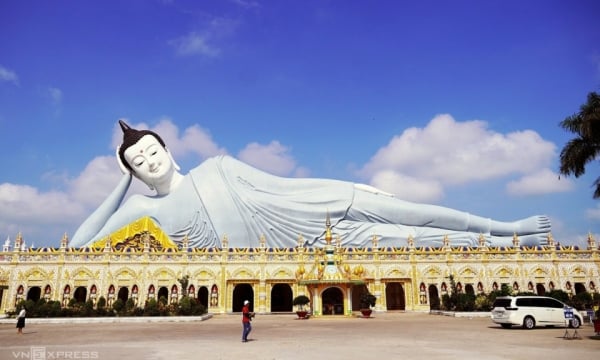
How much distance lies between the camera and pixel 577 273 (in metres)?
31.7

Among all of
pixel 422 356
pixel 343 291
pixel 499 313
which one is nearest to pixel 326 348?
pixel 422 356

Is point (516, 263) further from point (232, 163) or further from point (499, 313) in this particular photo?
point (232, 163)

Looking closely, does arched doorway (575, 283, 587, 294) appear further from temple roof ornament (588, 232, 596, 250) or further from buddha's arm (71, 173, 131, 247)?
buddha's arm (71, 173, 131, 247)

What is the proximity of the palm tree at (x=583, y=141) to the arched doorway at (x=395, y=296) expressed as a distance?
15656mm

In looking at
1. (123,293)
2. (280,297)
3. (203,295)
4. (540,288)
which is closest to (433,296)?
(540,288)

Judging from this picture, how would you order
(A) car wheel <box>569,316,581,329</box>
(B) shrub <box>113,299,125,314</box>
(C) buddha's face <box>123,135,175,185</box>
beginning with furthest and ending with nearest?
(C) buddha's face <box>123,135,175,185</box> → (B) shrub <box>113,299,125,314</box> → (A) car wheel <box>569,316,581,329</box>

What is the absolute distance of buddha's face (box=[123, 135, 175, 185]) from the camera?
3856 cm

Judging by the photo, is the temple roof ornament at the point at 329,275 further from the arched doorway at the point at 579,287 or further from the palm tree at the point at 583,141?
the arched doorway at the point at 579,287

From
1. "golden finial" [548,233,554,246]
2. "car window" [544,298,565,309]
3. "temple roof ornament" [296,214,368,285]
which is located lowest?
"car window" [544,298,565,309]

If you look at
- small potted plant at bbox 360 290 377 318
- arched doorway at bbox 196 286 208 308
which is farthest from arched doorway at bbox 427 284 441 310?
arched doorway at bbox 196 286 208 308

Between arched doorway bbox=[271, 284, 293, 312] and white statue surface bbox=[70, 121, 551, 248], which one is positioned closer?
arched doorway bbox=[271, 284, 293, 312]

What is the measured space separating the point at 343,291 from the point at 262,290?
6.96 metres

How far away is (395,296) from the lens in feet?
113

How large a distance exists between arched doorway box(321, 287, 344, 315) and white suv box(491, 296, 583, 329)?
9961 mm
